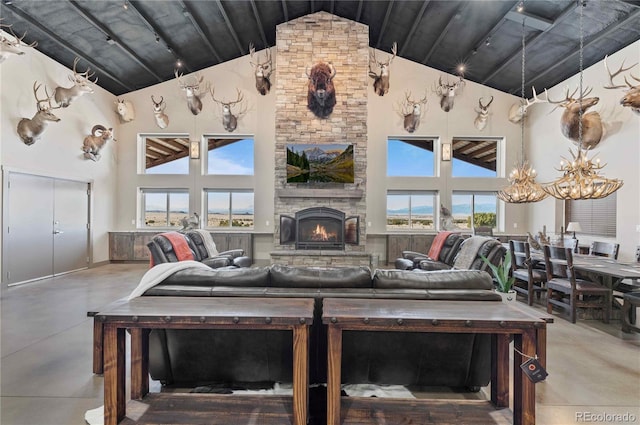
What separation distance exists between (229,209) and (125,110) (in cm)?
373

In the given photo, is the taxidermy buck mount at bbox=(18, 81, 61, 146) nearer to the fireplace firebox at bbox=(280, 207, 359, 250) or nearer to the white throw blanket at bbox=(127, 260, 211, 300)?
the fireplace firebox at bbox=(280, 207, 359, 250)

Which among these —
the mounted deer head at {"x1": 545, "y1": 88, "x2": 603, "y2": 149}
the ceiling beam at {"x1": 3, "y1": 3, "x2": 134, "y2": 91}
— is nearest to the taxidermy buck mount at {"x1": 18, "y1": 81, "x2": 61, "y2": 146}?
the ceiling beam at {"x1": 3, "y1": 3, "x2": 134, "y2": 91}

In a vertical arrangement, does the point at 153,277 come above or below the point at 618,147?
below

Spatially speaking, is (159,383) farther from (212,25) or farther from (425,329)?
(212,25)

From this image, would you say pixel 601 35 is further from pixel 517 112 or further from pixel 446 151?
pixel 446 151

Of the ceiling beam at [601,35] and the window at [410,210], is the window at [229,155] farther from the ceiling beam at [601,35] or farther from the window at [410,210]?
the ceiling beam at [601,35]

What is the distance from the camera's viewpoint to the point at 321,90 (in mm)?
7754

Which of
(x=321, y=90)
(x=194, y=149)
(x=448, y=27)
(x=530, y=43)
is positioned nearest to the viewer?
(x=530, y=43)

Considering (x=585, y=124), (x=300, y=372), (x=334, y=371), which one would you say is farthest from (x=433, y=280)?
(x=585, y=124)

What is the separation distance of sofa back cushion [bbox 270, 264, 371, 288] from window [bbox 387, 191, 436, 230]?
6576 mm

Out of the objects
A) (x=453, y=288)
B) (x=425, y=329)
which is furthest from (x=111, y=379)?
(x=453, y=288)

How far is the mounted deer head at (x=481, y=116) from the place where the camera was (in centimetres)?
855

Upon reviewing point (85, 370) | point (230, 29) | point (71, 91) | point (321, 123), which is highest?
point (230, 29)

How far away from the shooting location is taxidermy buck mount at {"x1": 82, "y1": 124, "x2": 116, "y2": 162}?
7.39 m
